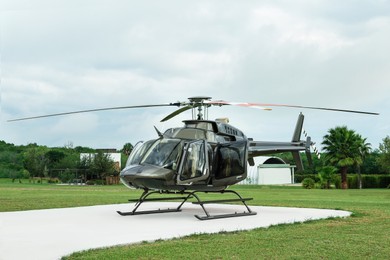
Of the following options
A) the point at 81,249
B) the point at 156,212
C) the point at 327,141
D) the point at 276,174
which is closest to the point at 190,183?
the point at 156,212

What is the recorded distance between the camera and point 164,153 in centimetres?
1170

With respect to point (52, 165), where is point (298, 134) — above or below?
below

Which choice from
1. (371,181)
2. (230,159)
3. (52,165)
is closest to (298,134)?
(230,159)

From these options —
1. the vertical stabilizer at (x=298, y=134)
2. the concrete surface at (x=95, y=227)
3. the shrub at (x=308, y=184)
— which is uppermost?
the vertical stabilizer at (x=298, y=134)

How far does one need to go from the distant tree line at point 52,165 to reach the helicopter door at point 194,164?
56.0 meters

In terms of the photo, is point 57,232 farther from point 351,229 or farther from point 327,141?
point 327,141

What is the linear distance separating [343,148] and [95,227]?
178 feet

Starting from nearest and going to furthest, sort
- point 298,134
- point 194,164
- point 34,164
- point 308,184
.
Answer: point 194,164
point 298,134
point 308,184
point 34,164

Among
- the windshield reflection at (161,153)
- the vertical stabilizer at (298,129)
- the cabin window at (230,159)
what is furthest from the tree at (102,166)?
the windshield reflection at (161,153)

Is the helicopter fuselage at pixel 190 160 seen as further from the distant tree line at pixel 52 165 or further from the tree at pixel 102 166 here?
the tree at pixel 102 166

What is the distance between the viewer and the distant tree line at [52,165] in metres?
69.4

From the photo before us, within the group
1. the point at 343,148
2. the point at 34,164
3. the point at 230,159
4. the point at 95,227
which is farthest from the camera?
the point at 34,164

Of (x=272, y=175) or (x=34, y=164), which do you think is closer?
(x=272, y=175)

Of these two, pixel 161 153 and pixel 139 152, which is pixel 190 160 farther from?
pixel 139 152
